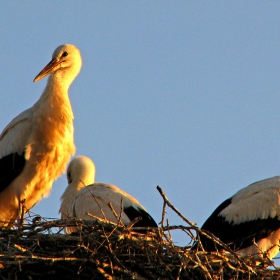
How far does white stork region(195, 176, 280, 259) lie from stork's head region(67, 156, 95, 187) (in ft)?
5.41

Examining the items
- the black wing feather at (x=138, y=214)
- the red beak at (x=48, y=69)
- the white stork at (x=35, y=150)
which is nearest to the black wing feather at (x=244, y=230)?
the black wing feather at (x=138, y=214)

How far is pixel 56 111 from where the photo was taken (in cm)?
952

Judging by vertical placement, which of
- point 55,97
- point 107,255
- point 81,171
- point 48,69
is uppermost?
point 48,69

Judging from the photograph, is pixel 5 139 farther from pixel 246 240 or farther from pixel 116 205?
pixel 246 240

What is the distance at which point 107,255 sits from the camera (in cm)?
691

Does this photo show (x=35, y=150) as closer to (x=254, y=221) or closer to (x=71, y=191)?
(x=71, y=191)

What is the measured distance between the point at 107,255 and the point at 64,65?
3.59 metres

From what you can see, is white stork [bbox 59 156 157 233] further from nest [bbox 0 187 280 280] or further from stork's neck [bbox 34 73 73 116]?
nest [bbox 0 187 280 280]

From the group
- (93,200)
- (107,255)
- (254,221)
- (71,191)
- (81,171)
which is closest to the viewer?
(107,255)

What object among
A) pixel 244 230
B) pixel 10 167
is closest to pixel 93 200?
pixel 10 167

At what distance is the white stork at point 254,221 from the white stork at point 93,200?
2.74 ft

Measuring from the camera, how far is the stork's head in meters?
10.5

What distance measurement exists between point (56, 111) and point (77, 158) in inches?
52.7

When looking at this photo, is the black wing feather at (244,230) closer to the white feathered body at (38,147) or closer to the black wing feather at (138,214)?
the black wing feather at (138,214)
